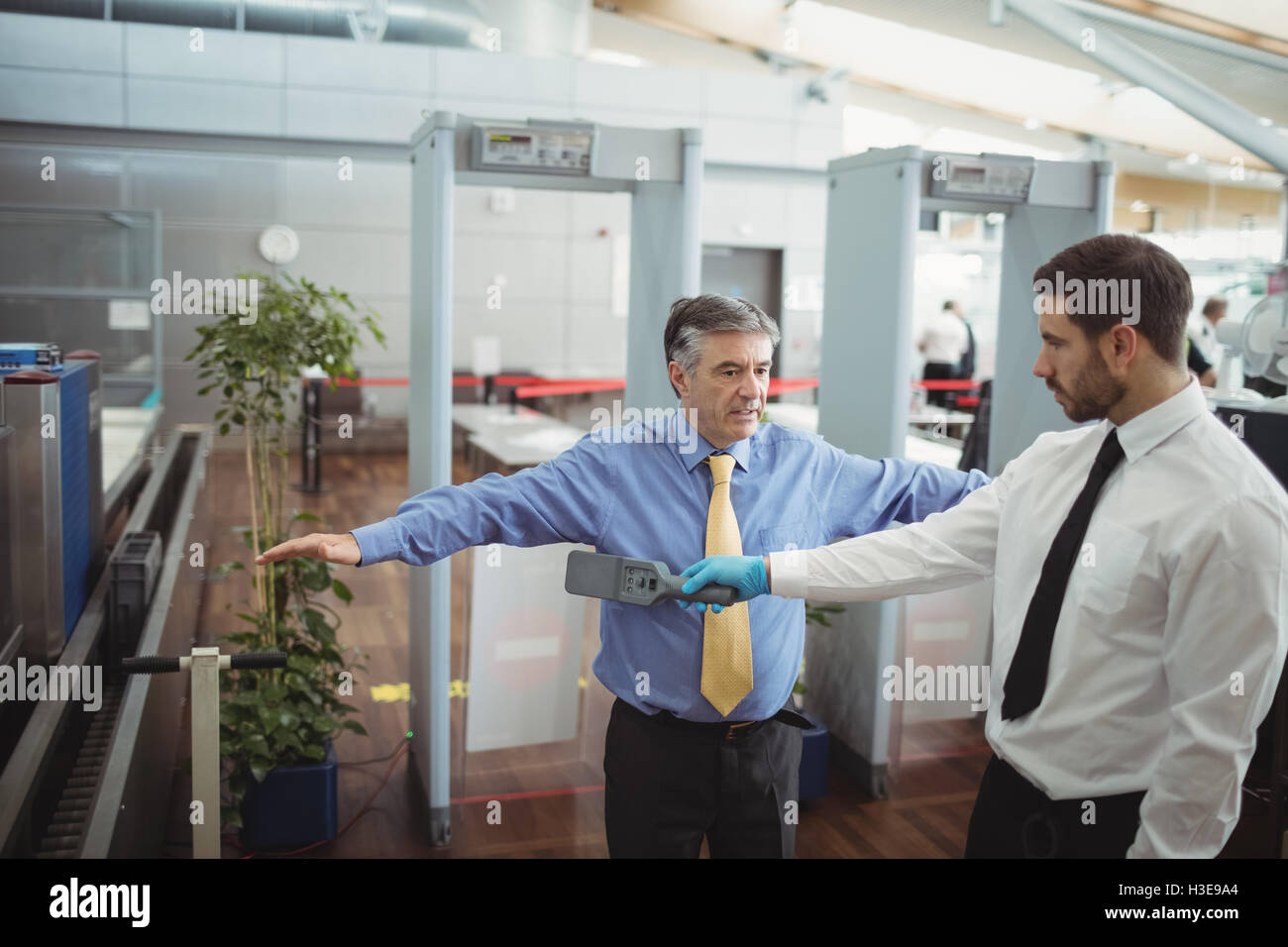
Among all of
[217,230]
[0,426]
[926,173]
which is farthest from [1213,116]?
[217,230]

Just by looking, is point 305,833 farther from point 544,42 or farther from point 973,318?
point 973,318

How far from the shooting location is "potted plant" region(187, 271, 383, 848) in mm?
3266

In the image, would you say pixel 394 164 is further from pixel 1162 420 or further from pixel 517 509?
pixel 1162 420

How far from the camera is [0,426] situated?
2.45 m

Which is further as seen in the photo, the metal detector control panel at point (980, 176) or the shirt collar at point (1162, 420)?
the metal detector control panel at point (980, 176)

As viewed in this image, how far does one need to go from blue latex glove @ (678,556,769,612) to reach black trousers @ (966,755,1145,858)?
0.46m

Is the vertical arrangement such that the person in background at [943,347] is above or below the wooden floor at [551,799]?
above

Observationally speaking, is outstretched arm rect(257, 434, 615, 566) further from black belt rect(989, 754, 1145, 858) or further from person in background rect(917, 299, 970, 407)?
person in background rect(917, 299, 970, 407)

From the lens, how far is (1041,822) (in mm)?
1648

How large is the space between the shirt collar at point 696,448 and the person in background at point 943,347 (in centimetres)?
944

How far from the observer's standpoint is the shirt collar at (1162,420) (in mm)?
1492

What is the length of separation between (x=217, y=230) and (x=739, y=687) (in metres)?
10.2

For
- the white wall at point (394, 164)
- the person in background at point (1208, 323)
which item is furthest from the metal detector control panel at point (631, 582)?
the person in background at point (1208, 323)

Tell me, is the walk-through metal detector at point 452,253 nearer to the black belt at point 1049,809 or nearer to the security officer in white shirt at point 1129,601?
the security officer in white shirt at point 1129,601
